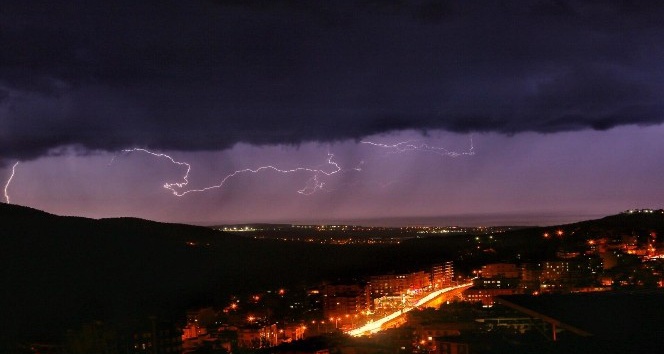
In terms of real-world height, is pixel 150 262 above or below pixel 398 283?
above

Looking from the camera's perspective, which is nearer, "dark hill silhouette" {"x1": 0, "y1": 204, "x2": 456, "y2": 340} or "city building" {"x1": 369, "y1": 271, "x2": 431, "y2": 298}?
"dark hill silhouette" {"x1": 0, "y1": 204, "x2": 456, "y2": 340}

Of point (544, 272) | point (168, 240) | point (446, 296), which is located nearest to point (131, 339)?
point (446, 296)

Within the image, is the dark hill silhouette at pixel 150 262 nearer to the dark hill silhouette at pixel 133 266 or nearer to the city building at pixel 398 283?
the dark hill silhouette at pixel 133 266

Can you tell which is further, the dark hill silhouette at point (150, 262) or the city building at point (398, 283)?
the city building at point (398, 283)

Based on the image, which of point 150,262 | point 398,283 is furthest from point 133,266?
point 398,283

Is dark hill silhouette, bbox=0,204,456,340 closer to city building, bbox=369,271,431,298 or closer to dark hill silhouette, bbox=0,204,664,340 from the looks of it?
dark hill silhouette, bbox=0,204,664,340

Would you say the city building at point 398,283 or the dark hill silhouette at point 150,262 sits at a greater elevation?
the dark hill silhouette at point 150,262

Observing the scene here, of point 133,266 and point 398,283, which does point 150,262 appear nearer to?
point 133,266

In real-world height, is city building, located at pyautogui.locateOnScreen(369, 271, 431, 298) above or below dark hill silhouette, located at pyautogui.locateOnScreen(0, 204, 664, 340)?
below

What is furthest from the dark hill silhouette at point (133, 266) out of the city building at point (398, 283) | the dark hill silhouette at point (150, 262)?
the city building at point (398, 283)

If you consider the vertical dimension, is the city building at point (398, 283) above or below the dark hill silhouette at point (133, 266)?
below

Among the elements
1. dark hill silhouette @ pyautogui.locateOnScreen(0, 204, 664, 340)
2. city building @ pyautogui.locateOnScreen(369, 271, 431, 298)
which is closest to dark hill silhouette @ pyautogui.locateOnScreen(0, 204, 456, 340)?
dark hill silhouette @ pyautogui.locateOnScreen(0, 204, 664, 340)

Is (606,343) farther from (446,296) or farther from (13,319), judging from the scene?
(446,296)
